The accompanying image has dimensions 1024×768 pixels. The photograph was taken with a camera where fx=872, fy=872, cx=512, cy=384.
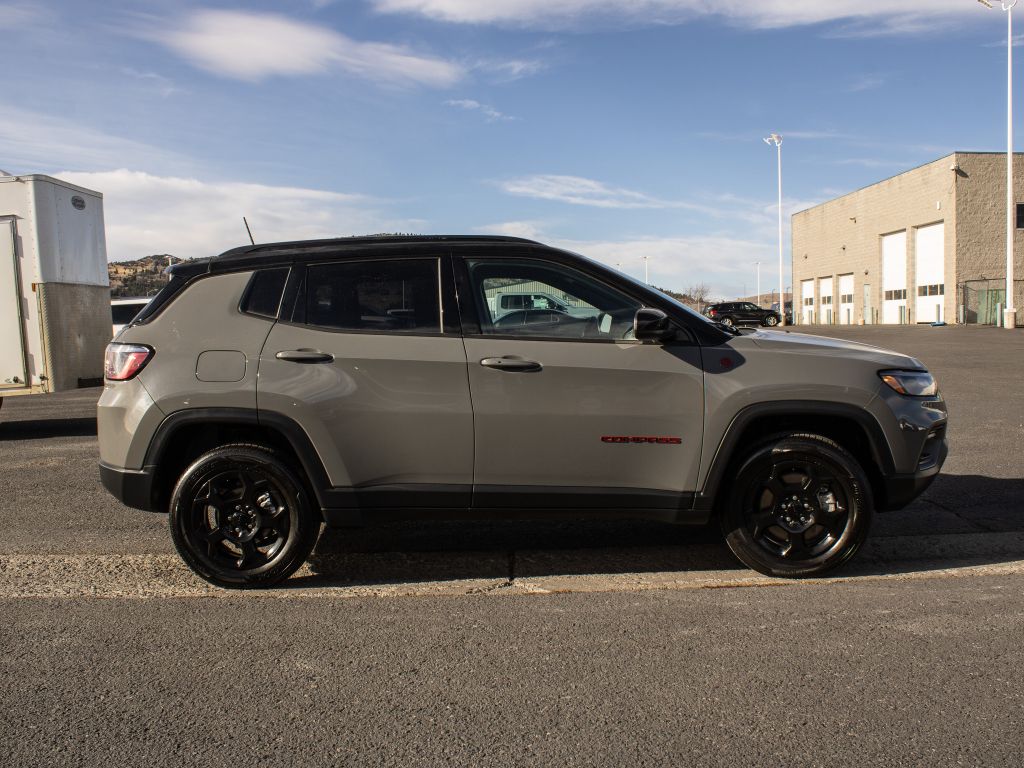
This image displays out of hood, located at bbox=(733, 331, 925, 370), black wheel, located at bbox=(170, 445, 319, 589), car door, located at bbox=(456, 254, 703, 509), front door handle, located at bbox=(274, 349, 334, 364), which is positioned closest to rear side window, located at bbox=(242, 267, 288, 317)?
front door handle, located at bbox=(274, 349, 334, 364)

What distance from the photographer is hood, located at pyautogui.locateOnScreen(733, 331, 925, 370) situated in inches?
185

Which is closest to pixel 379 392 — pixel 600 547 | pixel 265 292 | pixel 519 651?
pixel 265 292

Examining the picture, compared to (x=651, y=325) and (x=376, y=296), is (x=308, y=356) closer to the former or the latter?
(x=376, y=296)

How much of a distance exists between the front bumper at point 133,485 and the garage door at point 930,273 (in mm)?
49542

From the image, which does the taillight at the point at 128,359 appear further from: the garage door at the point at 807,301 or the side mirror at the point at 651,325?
the garage door at the point at 807,301

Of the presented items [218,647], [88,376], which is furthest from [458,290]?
[88,376]

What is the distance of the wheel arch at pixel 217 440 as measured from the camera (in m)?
4.59

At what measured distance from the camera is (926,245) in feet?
163

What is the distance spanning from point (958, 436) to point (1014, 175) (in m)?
43.6

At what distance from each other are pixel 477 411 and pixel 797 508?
181 cm

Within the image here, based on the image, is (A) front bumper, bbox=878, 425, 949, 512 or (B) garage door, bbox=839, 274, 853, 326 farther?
(B) garage door, bbox=839, 274, 853, 326

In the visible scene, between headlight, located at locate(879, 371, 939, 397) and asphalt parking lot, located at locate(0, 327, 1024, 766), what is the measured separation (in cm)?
101

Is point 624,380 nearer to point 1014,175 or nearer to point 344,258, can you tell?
point 344,258

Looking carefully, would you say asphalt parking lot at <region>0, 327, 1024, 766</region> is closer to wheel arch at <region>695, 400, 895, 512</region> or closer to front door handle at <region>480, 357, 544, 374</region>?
wheel arch at <region>695, 400, 895, 512</region>
